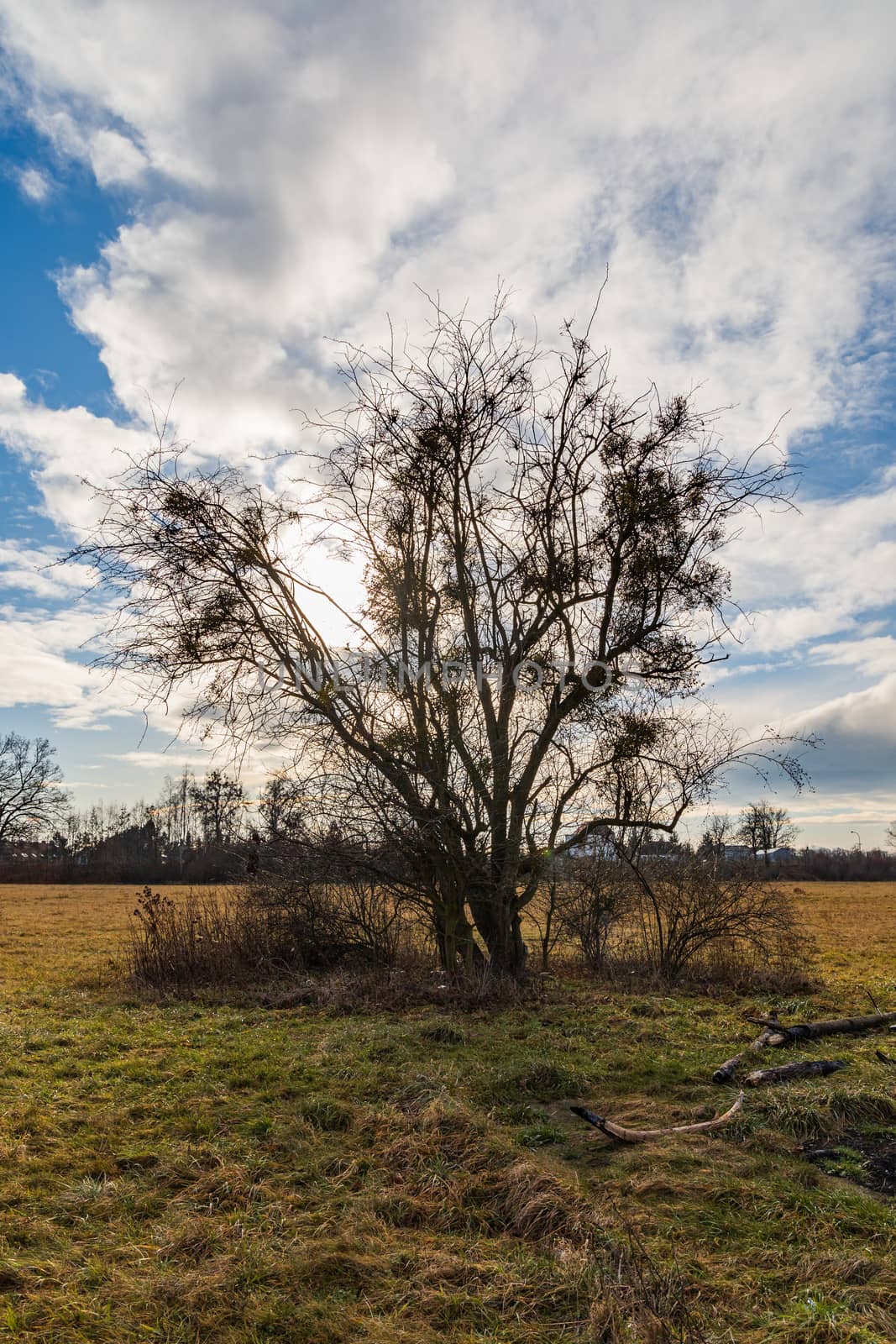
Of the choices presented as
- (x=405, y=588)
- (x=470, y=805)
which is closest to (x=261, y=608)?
(x=405, y=588)

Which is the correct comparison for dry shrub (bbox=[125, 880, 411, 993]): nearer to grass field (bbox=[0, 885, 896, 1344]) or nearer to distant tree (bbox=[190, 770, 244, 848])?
distant tree (bbox=[190, 770, 244, 848])

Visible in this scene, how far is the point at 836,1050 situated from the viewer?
6.49 m

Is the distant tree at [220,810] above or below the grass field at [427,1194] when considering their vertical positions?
above

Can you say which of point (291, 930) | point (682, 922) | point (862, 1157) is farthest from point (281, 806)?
point (862, 1157)

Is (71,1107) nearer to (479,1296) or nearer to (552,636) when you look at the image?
(479,1296)

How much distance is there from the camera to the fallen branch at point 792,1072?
18.0 feet

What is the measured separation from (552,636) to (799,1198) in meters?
7.23

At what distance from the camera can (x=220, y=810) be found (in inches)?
495

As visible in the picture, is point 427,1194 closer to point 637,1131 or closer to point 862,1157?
point 637,1131

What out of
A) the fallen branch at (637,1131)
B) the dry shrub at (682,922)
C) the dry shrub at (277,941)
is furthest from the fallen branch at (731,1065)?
the dry shrub at (277,941)

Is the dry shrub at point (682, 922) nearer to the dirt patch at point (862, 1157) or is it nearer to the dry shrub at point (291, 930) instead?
the dry shrub at point (291, 930)

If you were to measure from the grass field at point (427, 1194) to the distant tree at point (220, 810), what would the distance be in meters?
4.37

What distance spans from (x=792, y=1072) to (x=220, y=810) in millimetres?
9278

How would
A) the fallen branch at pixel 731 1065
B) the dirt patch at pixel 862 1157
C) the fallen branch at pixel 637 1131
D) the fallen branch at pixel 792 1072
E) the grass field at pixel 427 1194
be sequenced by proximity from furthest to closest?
the fallen branch at pixel 731 1065 → the fallen branch at pixel 792 1072 → the fallen branch at pixel 637 1131 → the dirt patch at pixel 862 1157 → the grass field at pixel 427 1194
